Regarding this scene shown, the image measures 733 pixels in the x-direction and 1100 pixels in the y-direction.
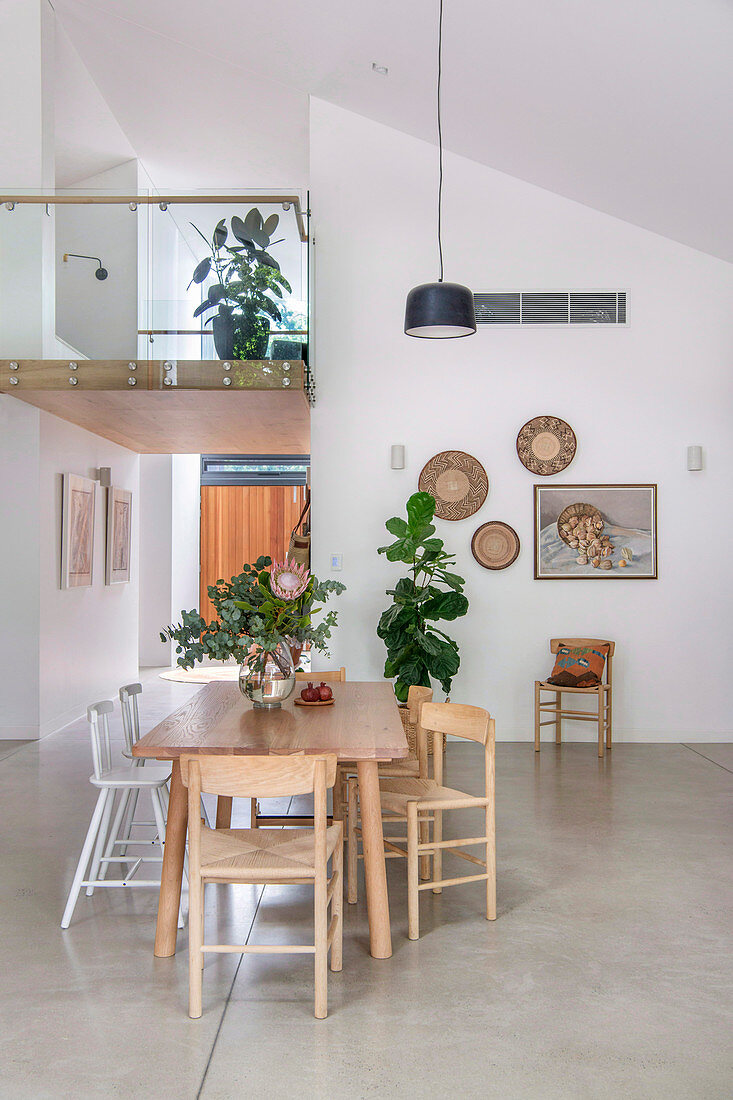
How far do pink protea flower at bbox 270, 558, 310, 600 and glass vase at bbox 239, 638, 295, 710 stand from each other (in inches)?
9.4

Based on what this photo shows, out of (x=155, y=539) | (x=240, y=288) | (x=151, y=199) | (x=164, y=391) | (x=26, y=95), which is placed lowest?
(x=155, y=539)

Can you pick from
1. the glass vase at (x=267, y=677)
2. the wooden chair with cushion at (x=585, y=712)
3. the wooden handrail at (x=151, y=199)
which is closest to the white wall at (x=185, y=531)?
the wooden handrail at (x=151, y=199)

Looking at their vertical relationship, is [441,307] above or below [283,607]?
above

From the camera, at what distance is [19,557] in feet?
22.6

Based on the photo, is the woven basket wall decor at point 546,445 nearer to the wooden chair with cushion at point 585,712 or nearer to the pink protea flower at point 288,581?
the wooden chair with cushion at point 585,712

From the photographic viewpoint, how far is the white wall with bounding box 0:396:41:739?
22.6 feet

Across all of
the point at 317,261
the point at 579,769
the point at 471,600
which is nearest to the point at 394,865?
the point at 579,769

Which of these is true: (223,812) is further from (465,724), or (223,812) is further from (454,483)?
(454,483)

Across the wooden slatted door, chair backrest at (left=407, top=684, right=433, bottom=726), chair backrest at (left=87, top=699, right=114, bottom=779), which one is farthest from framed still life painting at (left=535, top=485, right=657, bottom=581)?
the wooden slatted door

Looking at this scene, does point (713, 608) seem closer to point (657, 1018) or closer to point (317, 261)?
point (317, 261)

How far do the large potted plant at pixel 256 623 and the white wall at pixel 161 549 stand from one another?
316 inches

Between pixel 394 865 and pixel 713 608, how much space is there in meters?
3.78

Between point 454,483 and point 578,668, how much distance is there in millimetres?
1607

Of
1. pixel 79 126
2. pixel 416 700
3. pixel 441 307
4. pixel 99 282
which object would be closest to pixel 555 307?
pixel 441 307
